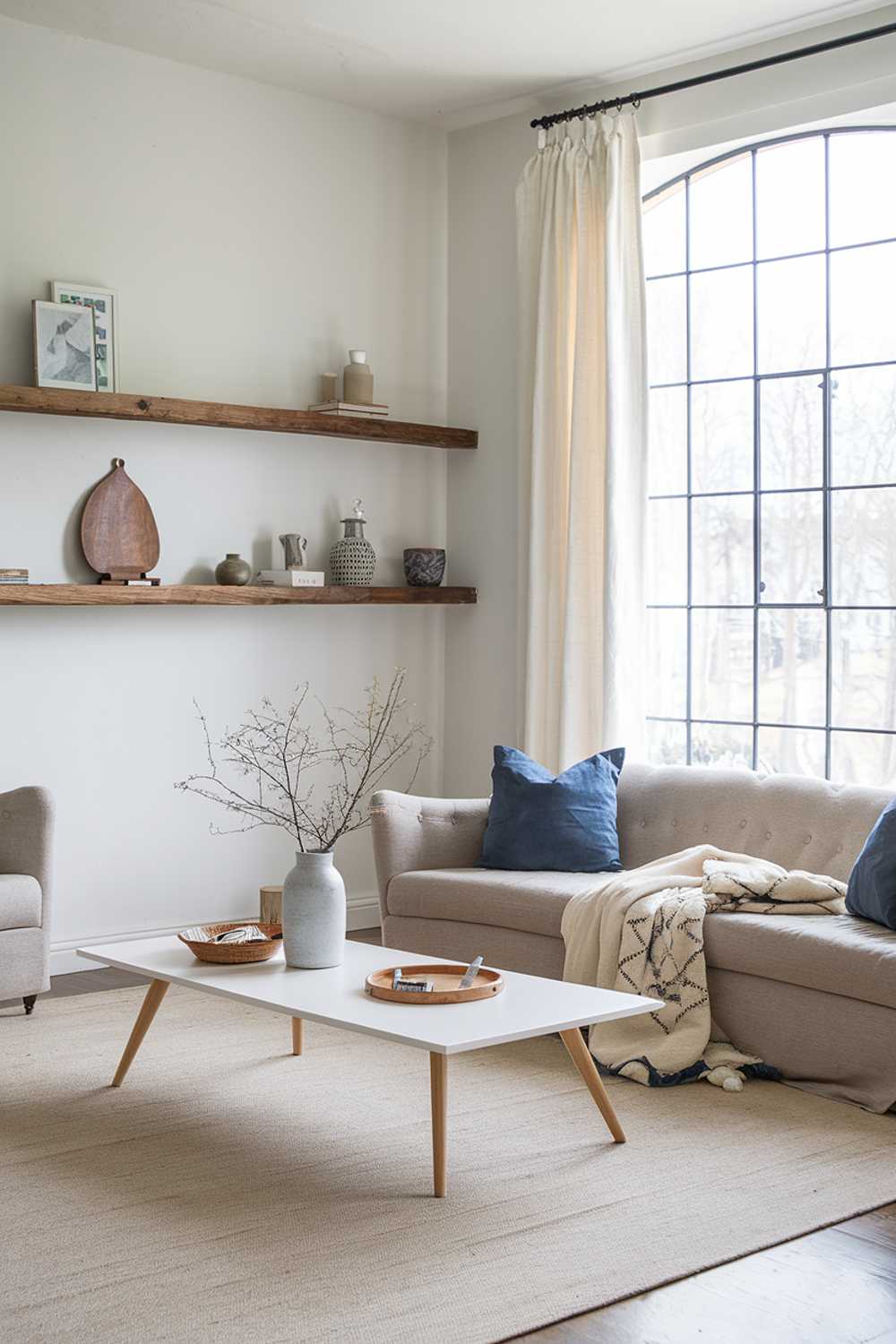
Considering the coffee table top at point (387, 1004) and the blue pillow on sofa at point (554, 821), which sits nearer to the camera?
the coffee table top at point (387, 1004)

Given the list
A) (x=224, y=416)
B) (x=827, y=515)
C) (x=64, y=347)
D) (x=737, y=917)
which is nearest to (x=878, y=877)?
(x=737, y=917)

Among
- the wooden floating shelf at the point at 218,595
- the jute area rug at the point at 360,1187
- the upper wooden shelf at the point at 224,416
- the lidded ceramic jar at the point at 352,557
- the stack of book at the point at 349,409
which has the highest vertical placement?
the stack of book at the point at 349,409

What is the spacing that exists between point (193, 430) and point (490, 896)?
6.79 ft

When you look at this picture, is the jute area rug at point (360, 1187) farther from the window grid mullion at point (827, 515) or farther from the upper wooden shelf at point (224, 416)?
the upper wooden shelf at point (224, 416)

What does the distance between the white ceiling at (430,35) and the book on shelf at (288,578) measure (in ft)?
5.94

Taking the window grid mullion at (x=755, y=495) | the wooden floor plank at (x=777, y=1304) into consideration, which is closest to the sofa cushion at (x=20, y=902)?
the wooden floor plank at (x=777, y=1304)

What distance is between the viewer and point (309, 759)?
18.9 feet

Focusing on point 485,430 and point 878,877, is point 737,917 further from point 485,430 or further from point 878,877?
point 485,430

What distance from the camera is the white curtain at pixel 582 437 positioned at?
533 cm

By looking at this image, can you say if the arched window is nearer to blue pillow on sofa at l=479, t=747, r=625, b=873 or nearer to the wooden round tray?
blue pillow on sofa at l=479, t=747, r=625, b=873

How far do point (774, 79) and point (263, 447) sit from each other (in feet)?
7.20

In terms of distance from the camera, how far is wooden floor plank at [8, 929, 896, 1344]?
246cm

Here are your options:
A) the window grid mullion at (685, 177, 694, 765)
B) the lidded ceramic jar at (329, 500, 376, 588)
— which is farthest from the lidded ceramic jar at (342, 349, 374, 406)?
the window grid mullion at (685, 177, 694, 765)

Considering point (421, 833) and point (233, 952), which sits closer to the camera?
point (233, 952)
